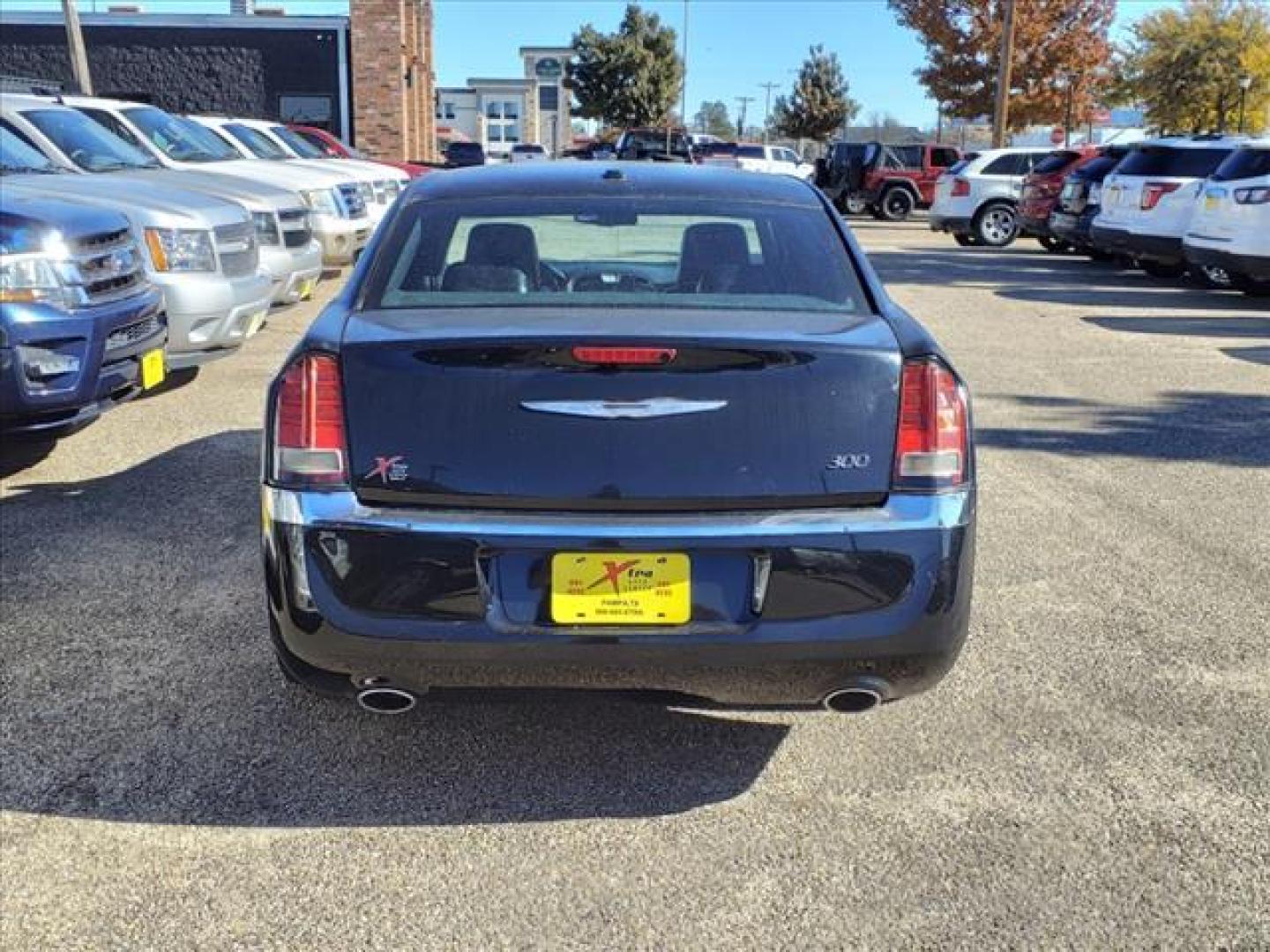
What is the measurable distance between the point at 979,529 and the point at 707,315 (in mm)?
2744

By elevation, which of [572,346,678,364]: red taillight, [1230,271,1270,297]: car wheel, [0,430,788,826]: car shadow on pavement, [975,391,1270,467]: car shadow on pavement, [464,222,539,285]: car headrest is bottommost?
[0,430,788,826]: car shadow on pavement

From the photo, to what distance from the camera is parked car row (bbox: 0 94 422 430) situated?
5.32 meters

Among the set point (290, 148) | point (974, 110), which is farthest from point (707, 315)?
point (974, 110)

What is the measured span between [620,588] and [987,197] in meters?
20.1

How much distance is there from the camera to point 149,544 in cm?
509

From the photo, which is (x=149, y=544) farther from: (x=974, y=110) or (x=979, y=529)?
(x=974, y=110)

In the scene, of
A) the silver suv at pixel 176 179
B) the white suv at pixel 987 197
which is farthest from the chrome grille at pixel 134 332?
the white suv at pixel 987 197

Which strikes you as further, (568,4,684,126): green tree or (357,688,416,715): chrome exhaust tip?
(568,4,684,126): green tree

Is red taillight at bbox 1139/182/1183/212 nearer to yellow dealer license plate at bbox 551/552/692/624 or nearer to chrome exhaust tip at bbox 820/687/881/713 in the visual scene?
chrome exhaust tip at bbox 820/687/881/713

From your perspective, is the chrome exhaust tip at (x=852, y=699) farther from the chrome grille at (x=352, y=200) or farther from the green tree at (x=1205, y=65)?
the green tree at (x=1205, y=65)

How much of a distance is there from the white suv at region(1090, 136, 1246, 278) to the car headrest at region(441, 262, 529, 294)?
1208cm

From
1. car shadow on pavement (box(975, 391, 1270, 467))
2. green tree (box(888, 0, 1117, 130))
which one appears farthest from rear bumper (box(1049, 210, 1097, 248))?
green tree (box(888, 0, 1117, 130))

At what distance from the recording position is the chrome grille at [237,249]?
7.48 metres

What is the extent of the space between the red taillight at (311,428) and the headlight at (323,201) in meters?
9.14
